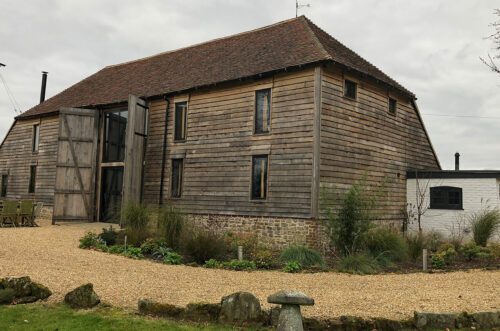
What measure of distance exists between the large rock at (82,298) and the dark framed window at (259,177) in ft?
26.0

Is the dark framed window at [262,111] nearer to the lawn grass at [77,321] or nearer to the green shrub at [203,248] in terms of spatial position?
the green shrub at [203,248]

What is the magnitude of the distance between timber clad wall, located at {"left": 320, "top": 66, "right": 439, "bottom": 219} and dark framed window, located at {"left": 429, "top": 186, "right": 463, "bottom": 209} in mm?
1068

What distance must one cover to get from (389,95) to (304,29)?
393cm

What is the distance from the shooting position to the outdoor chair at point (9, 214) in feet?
51.8

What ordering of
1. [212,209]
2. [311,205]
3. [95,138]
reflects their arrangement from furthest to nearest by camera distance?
[95,138] → [212,209] → [311,205]

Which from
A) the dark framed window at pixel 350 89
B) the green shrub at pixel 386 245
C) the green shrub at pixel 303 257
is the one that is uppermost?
the dark framed window at pixel 350 89

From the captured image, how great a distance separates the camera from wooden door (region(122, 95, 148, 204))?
Answer: 1606cm

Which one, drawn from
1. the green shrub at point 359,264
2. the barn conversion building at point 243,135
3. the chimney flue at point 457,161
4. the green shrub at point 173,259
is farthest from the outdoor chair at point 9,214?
the chimney flue at point 457,161

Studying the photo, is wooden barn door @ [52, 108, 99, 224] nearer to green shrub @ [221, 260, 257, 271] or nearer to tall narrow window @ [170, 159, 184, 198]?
tall narrow window @ [170, 159, 184, 198]

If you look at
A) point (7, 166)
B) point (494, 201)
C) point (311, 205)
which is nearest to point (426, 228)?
point (494, 201)

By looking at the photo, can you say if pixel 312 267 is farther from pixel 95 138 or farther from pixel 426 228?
pixel 95 138

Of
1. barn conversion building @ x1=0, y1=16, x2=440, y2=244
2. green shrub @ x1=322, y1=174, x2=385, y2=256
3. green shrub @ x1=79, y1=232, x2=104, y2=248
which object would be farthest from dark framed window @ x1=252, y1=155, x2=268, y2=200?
green shrub @ x1=79, y1=232, x2=104, y2=248

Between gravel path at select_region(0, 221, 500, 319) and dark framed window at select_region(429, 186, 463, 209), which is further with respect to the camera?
dark framed window at select_region(429, 186, 463, 209)

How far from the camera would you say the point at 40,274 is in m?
8.20
